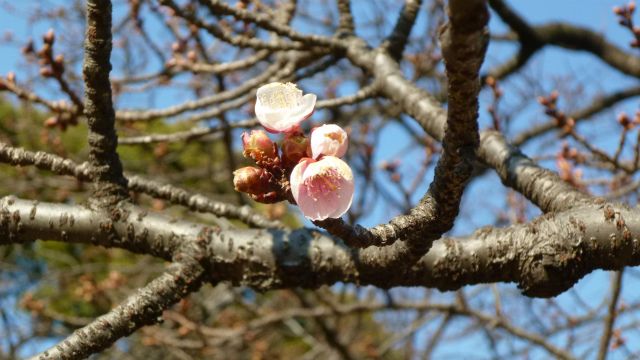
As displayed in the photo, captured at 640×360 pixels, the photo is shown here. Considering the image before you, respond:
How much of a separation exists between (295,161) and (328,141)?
0.33 ft

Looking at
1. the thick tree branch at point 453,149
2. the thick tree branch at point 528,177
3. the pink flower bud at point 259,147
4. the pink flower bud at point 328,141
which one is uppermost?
the thick tree branch at point 528,177

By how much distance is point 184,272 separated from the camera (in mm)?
1680

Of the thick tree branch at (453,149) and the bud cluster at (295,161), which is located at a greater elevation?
the thick tree branch at (453,149)

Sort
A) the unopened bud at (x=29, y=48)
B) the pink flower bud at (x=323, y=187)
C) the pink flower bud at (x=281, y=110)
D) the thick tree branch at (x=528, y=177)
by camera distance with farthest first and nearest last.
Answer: the unopened bud at (x=29, y=48) → the thick tree branch at (x=528, y=177) → the pink flower bud at (x=281, y=110) → the pink flower bud at (x=323, y=187)

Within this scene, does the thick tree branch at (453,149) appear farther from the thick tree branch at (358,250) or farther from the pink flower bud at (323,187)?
the thick tree branch at (358,250)

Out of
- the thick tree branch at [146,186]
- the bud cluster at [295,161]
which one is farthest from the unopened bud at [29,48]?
the bud cluster at [295,161]

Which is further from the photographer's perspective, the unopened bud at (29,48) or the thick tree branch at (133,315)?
the unopened bud at (29,48)

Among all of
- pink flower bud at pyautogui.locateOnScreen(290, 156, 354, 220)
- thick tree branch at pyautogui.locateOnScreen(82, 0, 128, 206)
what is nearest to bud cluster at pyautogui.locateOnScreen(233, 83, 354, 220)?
pink flower bud at pyautogui.locateOnScreen(290, 156, 354, 220)

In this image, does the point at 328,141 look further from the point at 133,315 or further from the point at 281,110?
the point at 133,315

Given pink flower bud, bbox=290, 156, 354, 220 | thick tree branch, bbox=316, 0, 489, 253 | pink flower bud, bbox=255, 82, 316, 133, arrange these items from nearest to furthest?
1. thick tree branch, bbox=316, 0, 489, 253
2. pink flower bud, bbox=290, 156, 354, 220
3. pink flower bud, bbox=255, 82, 316, 133

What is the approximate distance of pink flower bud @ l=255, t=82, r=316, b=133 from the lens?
112cm

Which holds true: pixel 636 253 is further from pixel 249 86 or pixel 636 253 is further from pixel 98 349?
pixel 249 86

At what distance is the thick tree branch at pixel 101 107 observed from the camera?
1536 mm

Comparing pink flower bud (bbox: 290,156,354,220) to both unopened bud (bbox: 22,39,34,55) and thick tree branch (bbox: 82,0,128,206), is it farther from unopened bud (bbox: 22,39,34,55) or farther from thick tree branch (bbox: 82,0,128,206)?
unopened bud (bbox: 22,39,34,55)
